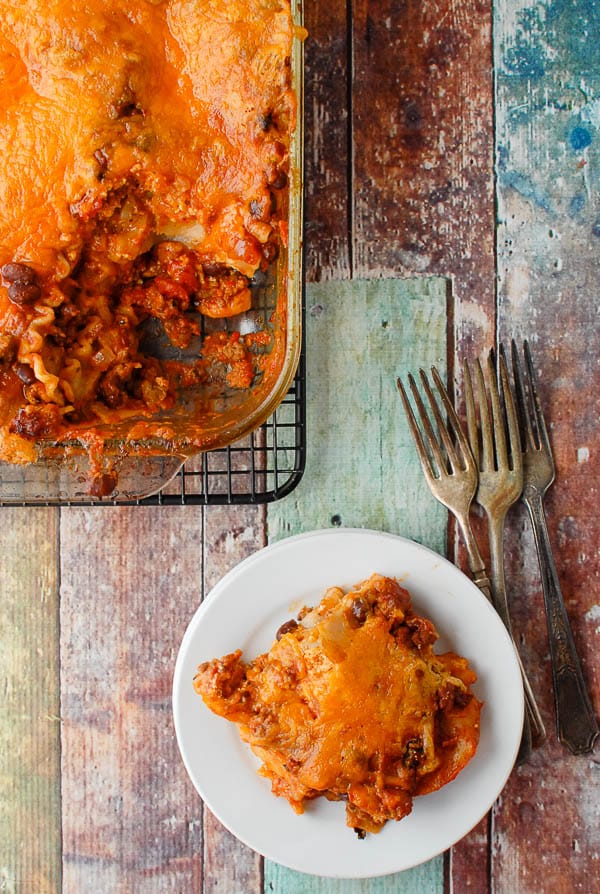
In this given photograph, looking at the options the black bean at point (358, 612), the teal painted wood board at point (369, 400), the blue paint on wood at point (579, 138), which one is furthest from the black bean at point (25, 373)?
the blue paint on wood at point (579, 138)

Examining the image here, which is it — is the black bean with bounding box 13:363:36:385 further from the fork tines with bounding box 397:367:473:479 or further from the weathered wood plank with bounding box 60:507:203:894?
the fork tines with bounding box 397:367:473:479

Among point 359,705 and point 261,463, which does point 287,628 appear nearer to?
point 359,705

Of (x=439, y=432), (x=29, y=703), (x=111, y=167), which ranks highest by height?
(x=111, y=167)

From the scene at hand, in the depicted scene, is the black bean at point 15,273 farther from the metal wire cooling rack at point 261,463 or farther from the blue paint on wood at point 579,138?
the blue paint on wood at point 579,138

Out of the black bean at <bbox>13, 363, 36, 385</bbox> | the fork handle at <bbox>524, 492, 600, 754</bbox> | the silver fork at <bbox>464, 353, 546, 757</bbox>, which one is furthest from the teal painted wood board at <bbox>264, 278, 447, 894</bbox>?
the black bean at <bbox>13, 363, 36, 385</bbox>

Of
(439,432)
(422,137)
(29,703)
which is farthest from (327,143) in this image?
Result: (29,703)

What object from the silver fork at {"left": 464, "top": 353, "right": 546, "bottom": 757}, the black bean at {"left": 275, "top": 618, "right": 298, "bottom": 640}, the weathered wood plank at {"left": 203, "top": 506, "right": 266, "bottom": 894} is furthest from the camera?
the weathered wood plank at {"left": 203, "top": 506, "right": 266, "bottom": 894}

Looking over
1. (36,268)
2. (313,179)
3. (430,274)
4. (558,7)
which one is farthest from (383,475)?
(558,7)
